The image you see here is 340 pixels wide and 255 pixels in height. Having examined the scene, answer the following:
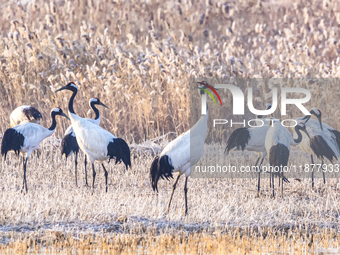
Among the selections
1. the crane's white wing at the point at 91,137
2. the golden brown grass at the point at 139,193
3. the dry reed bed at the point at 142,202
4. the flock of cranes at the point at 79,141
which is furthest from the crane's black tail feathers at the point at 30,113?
the crane's white wing at the point at 91,137

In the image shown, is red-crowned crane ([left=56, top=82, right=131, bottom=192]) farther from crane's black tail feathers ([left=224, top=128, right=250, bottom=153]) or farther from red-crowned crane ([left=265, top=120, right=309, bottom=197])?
red-crowned crane ([left=265, top=120, right=309, bottom=197])

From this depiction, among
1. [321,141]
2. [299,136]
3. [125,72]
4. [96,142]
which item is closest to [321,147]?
[321,141]

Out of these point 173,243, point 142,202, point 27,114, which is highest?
point 27,114

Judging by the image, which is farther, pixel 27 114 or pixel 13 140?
pixel 27 114

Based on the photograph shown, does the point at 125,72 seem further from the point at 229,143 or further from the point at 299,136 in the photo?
the point at 299,136

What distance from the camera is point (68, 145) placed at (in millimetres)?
7598

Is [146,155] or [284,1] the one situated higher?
[284,1]

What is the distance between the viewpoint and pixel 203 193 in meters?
6.87

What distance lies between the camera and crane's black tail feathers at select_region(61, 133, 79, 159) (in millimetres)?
7586

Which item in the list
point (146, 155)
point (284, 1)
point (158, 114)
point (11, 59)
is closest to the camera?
point (146, 155)

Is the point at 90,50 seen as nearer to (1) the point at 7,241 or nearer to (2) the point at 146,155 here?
(2) the point at 146,155

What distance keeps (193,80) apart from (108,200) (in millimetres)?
4313

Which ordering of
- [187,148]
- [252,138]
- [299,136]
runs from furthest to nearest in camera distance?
[299,136], [252,138], [187,148]

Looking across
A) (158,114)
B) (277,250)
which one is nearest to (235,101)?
(158,114)
